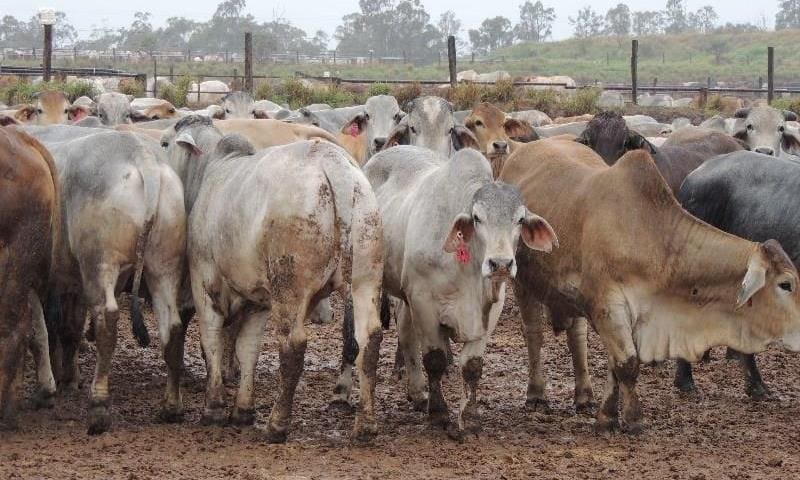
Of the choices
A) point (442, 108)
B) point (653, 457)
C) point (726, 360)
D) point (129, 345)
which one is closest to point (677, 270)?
point (653, 457)

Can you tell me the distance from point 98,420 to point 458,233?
2.21 meters

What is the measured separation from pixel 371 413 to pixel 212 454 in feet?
2.91

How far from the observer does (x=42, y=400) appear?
7.70m

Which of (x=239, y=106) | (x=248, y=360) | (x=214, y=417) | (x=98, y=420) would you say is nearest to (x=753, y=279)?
(x=248, y=360)

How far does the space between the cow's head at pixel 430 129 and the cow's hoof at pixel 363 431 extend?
12.2 feet

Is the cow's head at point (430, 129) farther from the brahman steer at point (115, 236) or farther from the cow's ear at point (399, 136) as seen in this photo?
the brahman steer at point (115, 236)

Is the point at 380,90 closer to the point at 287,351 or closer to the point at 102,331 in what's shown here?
the point at 102,331

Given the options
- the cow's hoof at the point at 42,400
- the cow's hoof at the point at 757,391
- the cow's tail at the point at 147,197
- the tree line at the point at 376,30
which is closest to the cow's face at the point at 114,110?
the cow's hoof at the point at 42,400

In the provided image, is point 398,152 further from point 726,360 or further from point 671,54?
point 671,54

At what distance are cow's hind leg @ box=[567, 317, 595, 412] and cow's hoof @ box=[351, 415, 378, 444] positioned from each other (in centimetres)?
172

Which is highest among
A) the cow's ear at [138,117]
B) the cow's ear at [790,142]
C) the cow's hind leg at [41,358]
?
the cow's ear at [138,117]

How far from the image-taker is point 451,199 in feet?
23.5

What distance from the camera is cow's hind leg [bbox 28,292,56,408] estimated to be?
7.70 metres

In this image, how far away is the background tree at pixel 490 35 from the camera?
11662 centimetres
